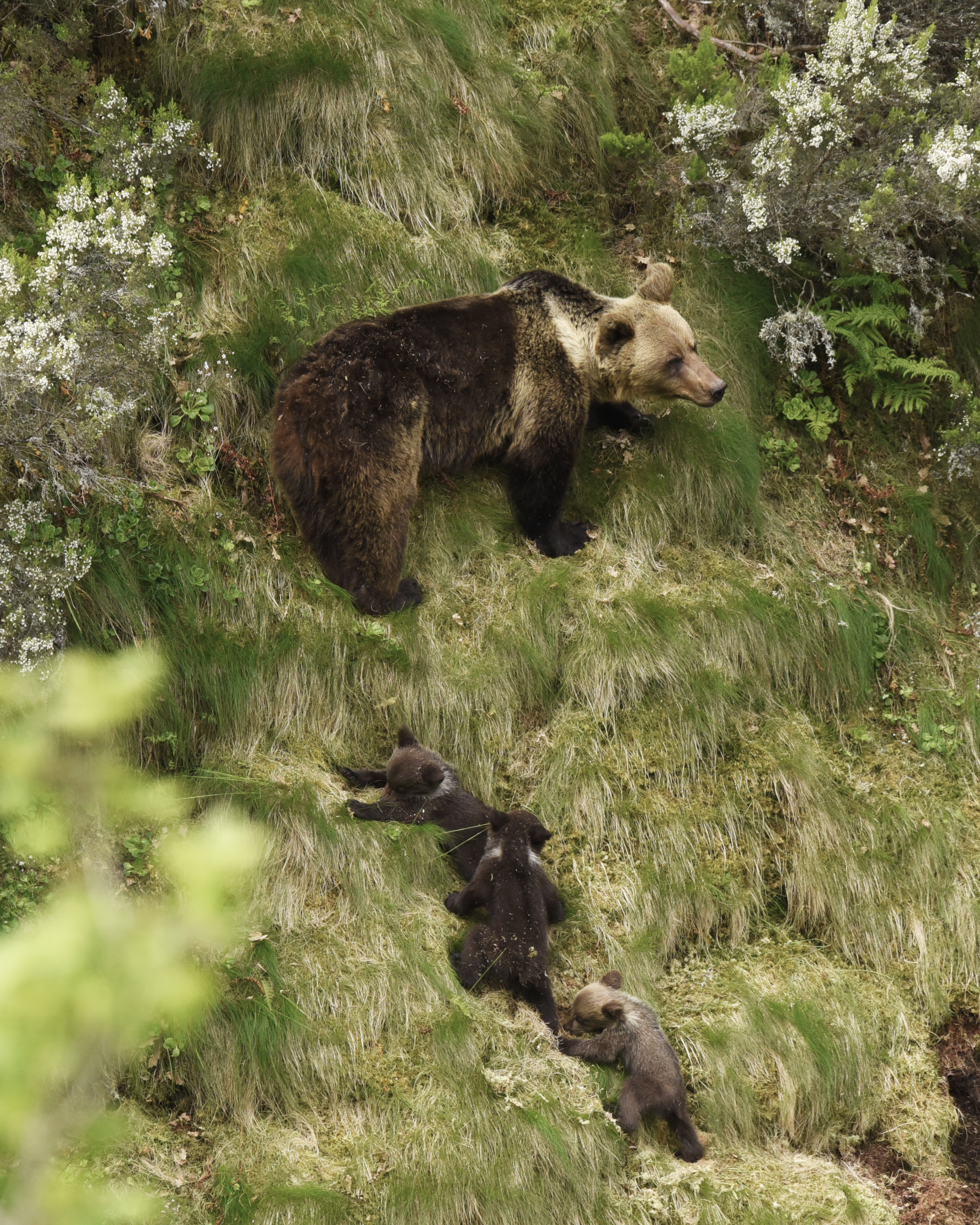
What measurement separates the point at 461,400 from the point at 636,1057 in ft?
13.4

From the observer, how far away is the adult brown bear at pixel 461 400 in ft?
18.9

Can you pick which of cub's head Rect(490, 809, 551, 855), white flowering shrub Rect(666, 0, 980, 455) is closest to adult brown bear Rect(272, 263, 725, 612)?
white flowering shrub Rect(666, 0, 980, 455)

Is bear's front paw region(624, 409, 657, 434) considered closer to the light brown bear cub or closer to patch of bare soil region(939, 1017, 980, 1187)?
the light brown bear cub

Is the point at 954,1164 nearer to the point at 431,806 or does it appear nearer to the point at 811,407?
the point at 431,806

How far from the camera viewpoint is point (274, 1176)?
446 centimetres

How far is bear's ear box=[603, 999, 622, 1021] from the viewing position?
205 inches

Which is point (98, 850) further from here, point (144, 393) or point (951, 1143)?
point (951, 1143)

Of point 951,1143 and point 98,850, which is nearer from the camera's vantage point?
point 98,850

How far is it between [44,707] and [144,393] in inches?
77.9

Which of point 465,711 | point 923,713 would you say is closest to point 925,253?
point 923,713

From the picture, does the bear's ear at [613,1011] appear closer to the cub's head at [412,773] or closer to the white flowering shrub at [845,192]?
the cub's head at [412,773]

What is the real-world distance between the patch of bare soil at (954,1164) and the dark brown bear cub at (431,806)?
2.96 m

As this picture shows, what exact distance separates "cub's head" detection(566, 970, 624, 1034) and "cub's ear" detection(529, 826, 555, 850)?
0.85 metres

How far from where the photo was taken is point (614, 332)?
22.0 feet
